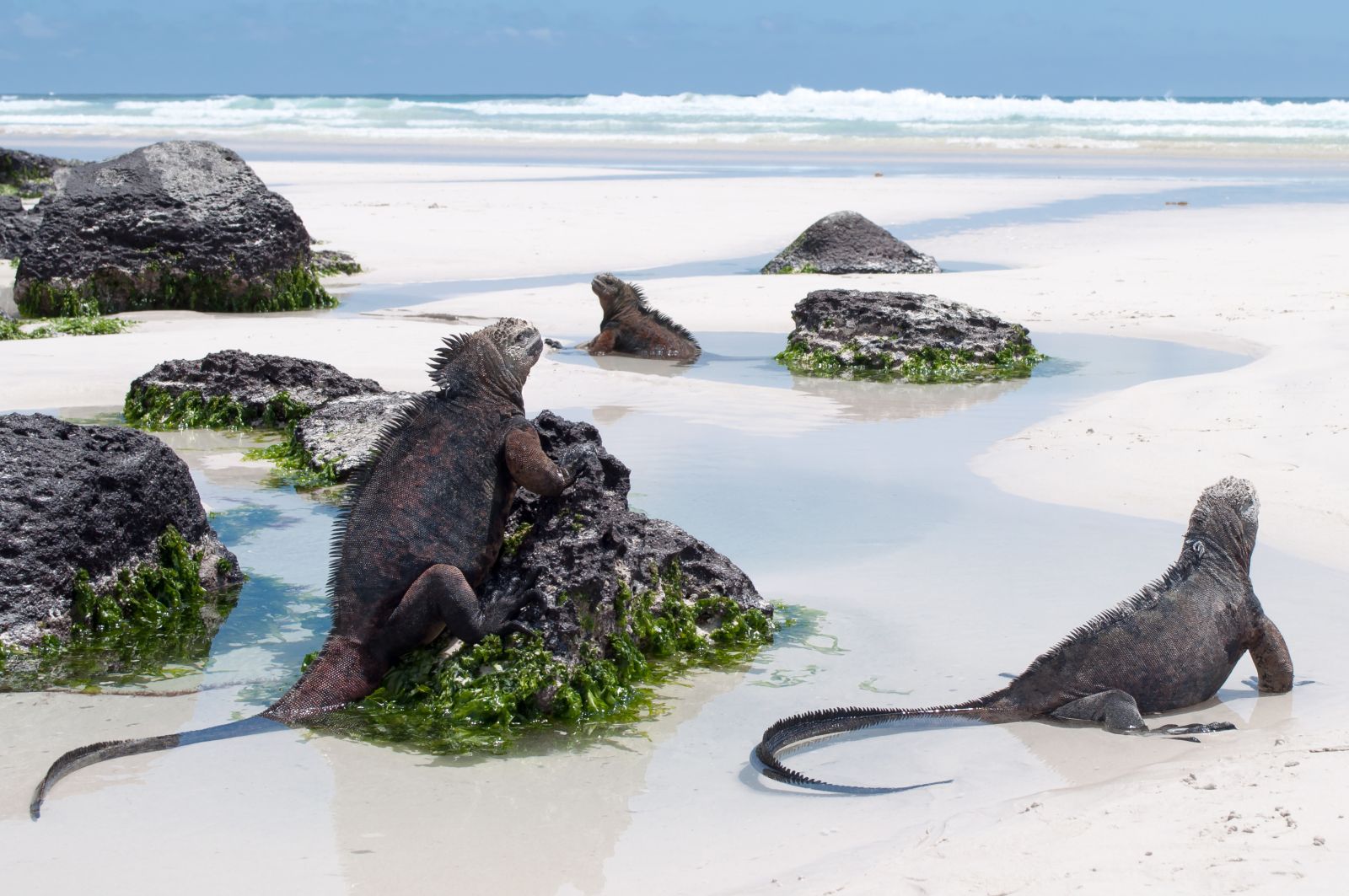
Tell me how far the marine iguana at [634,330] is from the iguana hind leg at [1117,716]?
22.5ft

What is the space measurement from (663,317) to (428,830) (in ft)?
25.1

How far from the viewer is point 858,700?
446cm

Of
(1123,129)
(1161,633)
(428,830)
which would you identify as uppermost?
(1123,129)

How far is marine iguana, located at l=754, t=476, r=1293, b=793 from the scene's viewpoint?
13.6 ft

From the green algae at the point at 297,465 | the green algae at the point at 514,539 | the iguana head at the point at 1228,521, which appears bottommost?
the green algae at the point at 297,465

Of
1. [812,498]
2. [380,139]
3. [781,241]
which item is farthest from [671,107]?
[812,498]

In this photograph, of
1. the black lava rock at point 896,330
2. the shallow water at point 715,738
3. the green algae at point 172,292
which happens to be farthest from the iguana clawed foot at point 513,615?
the green algae at point 172,292

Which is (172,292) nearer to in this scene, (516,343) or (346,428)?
(346,428)

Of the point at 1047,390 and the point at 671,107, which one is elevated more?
the point at 671,107

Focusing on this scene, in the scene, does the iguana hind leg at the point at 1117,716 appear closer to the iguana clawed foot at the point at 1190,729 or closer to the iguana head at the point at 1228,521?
the iguana clawed foot at the point at 1190,729

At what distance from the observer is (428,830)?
358 centimetres

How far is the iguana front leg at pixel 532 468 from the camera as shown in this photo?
15.5 ft

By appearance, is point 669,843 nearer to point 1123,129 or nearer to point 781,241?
point 781,241

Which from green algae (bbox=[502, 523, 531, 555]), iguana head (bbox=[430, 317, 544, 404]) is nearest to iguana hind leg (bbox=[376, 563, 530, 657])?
green algae (bbox=[502, 523, 531, 555])
